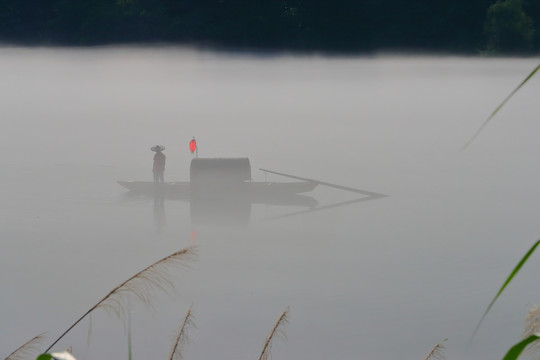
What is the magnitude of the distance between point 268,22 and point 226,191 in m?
35.7

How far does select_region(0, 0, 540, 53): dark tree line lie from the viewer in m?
53.3

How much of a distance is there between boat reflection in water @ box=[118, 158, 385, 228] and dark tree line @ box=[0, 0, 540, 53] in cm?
3454

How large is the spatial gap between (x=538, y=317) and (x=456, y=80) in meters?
75.9

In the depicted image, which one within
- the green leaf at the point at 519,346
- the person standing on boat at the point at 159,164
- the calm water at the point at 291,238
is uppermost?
the green leaf at the point at 519,346

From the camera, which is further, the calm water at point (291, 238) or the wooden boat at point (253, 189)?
the wooden boat at point (253, 189)

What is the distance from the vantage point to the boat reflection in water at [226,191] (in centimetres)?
1962

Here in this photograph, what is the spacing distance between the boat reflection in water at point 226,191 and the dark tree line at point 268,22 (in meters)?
34.5

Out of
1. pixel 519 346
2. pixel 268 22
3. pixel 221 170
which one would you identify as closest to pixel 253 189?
pixel 221 170

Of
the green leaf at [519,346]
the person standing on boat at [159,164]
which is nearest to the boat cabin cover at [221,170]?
the person standing on boat at [159,164]

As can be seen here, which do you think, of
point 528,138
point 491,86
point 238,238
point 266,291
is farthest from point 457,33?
point 266,291

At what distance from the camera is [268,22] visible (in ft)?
180

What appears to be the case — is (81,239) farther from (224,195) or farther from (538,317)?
(538,317)

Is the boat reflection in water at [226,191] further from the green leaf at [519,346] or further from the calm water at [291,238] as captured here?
the green leaf at [519,346]

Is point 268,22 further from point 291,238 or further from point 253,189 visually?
point 291,238
